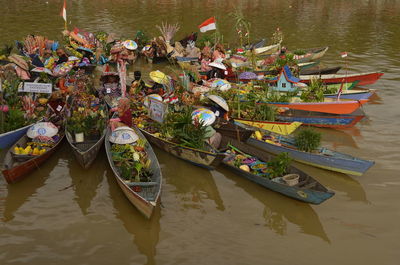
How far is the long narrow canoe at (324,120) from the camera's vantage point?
11.7 meters

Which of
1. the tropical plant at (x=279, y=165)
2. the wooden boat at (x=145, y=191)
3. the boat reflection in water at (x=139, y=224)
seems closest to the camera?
the boat reflection in water at (x=139, y=224)

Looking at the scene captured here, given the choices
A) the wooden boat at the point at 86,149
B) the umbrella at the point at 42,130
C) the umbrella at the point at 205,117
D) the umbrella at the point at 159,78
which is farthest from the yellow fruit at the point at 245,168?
the umbrella at the point at 42,130

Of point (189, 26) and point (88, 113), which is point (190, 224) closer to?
point (88, 113)

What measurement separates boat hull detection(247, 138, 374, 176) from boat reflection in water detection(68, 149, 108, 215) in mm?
4079

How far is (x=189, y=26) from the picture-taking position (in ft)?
92.1

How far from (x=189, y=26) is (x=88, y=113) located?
18.7 metres

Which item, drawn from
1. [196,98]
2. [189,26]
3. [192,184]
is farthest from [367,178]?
[189,26]

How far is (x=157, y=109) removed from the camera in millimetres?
10266

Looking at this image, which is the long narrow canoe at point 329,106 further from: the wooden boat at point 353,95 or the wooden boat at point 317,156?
the wooden boat at point 317,156

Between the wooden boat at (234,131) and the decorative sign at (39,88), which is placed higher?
the decorative sign at (39,88)

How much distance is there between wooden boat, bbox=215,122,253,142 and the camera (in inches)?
396

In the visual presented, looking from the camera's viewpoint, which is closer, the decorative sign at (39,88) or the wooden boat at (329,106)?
the decorative sign at (39,88)

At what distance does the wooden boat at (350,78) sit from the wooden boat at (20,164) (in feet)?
30.9

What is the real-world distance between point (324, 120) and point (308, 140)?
2573mm
